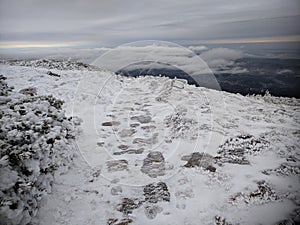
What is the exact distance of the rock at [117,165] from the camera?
7555mm

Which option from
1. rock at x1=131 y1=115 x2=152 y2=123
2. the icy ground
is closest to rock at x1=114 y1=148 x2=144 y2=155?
the icy ground

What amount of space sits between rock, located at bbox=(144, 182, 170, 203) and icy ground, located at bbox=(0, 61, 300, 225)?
0.03 metres

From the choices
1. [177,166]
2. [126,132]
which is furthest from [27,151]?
[126,132]

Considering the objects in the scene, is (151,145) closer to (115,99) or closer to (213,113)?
(213,113)

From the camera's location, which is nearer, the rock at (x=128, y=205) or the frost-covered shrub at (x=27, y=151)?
the frost-covered shrub at (x=27, y=151)

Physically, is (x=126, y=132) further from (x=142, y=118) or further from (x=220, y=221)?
(x=220, y=221)

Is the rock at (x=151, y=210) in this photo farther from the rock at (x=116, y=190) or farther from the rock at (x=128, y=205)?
the rock at (x=116, y=190)

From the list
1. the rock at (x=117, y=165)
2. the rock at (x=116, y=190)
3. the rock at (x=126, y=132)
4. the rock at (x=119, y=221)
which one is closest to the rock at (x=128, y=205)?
the rock at (x=119, y=221)

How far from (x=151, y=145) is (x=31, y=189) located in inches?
200

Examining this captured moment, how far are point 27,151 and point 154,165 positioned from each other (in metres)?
4.28

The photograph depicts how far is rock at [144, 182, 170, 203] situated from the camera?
6.25 metres

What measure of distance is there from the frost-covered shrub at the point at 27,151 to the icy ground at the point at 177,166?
0.66 m

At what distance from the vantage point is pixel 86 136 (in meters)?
9.57

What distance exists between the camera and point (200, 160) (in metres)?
7.89
